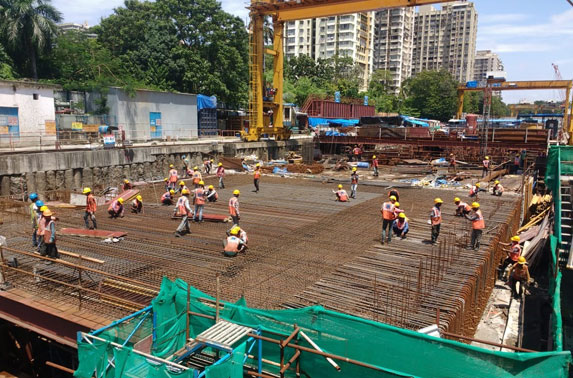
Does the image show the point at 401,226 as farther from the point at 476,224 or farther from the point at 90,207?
the point at 90,207

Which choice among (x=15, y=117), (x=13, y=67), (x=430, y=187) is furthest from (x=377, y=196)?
(x=13, y=67)

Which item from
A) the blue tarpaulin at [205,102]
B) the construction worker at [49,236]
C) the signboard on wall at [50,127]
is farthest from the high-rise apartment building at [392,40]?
the construction worker at [49,236]

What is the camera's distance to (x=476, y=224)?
40.6 feet

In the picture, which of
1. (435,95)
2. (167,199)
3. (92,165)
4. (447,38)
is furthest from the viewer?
(447,38)

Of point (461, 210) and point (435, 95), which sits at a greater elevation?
point (435, 95)

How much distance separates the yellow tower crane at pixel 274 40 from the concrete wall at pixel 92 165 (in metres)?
3.93

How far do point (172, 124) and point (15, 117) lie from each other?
1358cm

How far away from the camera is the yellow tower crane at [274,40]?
29.4 metres

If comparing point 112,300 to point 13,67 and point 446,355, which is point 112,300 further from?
point 13,67

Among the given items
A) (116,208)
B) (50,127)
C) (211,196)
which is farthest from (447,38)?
(116,208)

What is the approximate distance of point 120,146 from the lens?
27.7m

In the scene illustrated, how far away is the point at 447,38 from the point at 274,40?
413 feet

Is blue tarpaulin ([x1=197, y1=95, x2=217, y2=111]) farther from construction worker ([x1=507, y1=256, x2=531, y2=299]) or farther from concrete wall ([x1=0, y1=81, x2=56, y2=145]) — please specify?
construction worker ([x1=507, y1=256, x2=531, y2=299])

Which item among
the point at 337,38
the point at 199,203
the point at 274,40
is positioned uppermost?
the point at 337,38
